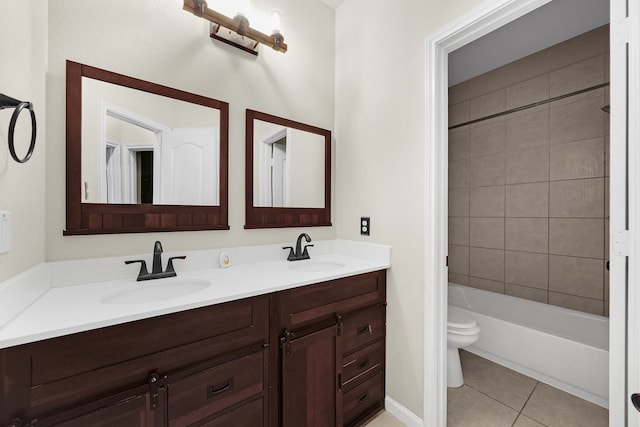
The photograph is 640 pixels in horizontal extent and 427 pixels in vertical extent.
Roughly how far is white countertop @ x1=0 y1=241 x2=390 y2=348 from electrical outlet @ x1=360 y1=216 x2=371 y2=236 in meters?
0.09

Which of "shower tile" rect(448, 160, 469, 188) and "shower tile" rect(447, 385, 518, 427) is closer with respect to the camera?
"shower tile" rect(447, 385, 518, 427)

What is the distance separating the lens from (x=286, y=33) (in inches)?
71.5

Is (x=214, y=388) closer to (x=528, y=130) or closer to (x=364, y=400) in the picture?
(x=364, y=400)

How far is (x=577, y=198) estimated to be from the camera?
83.7 inches

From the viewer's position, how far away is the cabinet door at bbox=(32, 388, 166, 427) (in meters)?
0.76

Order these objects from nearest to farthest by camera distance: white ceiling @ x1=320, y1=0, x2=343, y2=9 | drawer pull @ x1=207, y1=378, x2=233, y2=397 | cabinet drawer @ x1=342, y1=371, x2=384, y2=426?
drawer pull @ x1=207, y1=378, x2=233, y2=397, cabinet drawer @ x1=342, y1=371, x2=384, y2=426, white ceiling @ x1=320, y1=0, x2=343, y2=9

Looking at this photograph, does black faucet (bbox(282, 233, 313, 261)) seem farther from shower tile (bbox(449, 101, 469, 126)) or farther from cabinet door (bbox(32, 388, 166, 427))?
shower tile (bbox(449, 101, 469, 126))

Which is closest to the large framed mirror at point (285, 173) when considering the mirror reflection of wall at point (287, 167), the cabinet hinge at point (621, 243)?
the mirror reflection of wall at point (287, 167)

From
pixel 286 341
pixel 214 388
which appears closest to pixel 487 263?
pixel 286 341

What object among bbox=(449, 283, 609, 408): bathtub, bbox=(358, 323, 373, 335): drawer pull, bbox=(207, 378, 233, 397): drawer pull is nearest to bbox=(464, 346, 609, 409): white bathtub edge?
bbox=(449, 283, 609, 408): bathtub

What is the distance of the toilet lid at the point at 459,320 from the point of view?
1.86 metres

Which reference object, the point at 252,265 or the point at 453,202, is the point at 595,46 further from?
the point at 252,265

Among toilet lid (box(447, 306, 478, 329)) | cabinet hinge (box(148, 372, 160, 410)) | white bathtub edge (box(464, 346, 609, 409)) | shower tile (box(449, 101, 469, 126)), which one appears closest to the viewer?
cabinet hinge (box(148, 372, 160, 410))

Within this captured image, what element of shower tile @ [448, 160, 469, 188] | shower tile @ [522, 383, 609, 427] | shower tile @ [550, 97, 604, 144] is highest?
shower tile @ [550, 97, 604, 144]
